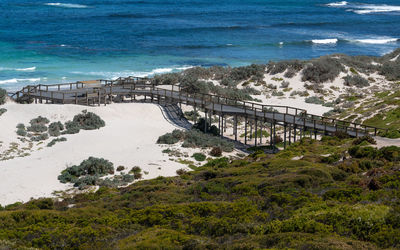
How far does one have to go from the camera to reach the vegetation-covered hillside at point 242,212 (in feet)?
41.0

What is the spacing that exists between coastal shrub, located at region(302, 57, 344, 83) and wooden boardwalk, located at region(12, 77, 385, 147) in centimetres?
904

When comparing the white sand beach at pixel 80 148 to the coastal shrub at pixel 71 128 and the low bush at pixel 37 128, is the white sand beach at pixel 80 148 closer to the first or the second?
the coastal shrub at pixel 71 128

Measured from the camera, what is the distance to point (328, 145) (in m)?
25.1

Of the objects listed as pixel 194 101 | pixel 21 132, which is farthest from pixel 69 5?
pixel 21 132

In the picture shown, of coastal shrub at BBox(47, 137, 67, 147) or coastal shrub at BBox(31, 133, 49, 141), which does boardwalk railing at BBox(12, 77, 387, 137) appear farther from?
coastal shrub at BBox(47, 137, 67, 147)

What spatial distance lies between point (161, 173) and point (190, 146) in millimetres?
4596

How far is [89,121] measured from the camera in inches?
1262

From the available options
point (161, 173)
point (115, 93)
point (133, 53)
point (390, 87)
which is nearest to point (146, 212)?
point (161, 173)

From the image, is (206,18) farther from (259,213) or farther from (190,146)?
(259,213)

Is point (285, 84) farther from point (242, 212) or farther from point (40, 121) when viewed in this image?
point (242, 212)

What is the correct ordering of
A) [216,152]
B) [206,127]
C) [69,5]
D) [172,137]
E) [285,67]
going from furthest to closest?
[69,5] < [285,67] < [206,127] < [172,137] < [216,152]

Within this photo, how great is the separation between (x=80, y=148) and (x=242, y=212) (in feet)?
50.3

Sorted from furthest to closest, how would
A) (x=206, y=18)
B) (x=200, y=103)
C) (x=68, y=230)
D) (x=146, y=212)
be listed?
(x=206, y=18) → (x=200, y=103) → (x=146, y=212) → (x=68, y=230)

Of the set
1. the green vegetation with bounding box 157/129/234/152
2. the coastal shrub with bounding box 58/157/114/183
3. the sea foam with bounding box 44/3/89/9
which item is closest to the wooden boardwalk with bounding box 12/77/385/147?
the green vegetation with bounding box 157/129/234/152
